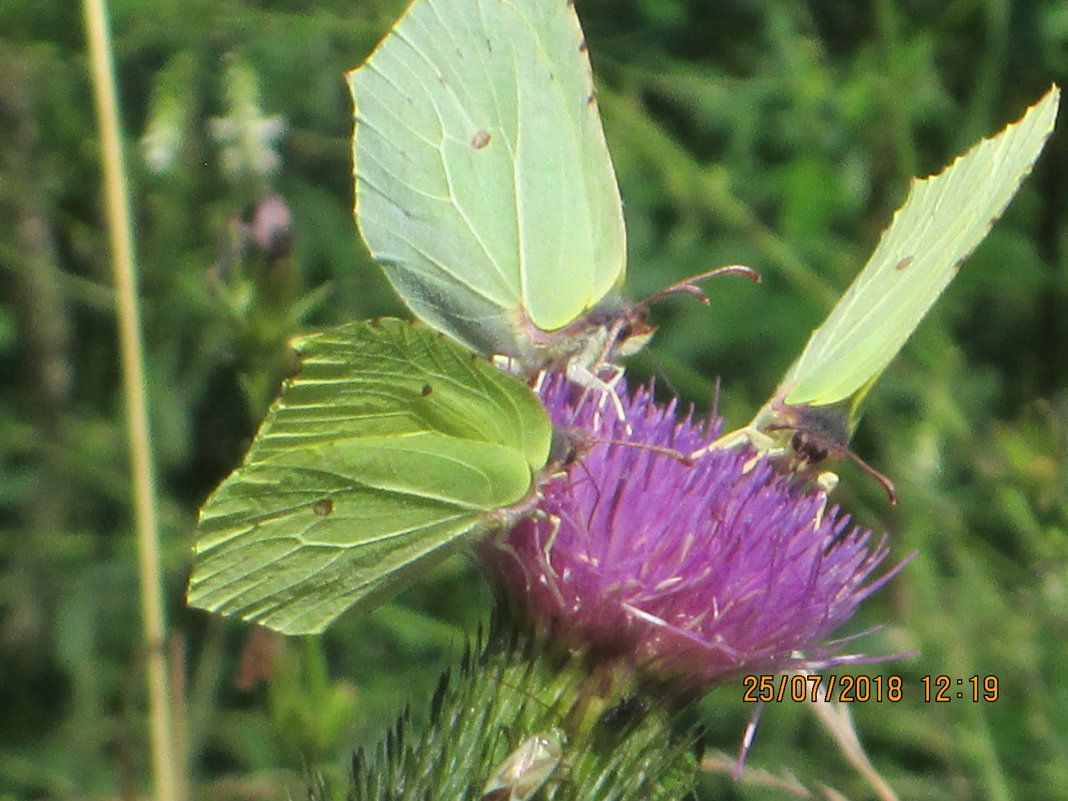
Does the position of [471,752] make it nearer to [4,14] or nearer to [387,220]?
[387,220]

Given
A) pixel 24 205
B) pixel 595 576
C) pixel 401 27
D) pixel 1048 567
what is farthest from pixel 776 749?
pixel 24 205

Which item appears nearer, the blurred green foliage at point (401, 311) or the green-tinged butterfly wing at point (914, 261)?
the green-tinged butterfly wing at point (914, 261)

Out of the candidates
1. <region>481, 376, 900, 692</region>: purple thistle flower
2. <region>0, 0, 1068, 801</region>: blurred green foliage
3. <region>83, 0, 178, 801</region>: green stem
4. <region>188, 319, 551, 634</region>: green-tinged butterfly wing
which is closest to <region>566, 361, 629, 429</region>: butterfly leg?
<region>481, 376, 900, 692</region>: purple thistle flower

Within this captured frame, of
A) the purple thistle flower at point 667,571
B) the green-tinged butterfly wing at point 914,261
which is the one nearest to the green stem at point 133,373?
the purple thistle flower at point 667,571

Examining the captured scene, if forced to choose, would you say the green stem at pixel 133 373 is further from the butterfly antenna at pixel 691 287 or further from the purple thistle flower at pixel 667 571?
the butterfly antenna at pixel 691 287

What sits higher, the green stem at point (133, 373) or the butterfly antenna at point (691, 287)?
the butterfly antenna at point (691, 287)
